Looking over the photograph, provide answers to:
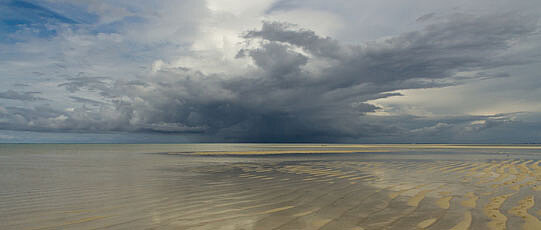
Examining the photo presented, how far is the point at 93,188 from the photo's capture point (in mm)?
12219

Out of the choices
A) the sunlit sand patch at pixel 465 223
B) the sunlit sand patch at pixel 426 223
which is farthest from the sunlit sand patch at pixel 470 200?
the sunlit sand patch at pixel 426 223

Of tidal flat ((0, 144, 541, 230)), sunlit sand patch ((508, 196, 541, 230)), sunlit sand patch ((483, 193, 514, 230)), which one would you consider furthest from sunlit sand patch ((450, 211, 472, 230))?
sunlit sand patch ((508, 196, 541, 230))

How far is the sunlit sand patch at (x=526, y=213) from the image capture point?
654 cm

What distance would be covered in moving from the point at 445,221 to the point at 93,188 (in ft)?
39.3

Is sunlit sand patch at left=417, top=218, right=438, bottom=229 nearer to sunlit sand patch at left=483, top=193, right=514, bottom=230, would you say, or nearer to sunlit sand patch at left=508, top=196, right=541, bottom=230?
sunlit sand patch at left=483, top=193, right=514, bottom=230

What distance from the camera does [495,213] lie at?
25.2 feet

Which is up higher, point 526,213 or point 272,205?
point 526,213

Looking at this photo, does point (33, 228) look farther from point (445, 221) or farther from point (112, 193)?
point (445, 221)

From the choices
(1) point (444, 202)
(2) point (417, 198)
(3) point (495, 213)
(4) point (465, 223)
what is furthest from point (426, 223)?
(2) point (417, 198)

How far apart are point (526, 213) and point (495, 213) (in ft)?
2.39

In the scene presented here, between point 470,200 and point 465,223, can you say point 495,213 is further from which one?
point 470,200

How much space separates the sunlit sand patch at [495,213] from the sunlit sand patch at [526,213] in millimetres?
346

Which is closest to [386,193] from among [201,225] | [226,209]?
[226,209]

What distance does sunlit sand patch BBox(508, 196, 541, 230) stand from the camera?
6.54m
